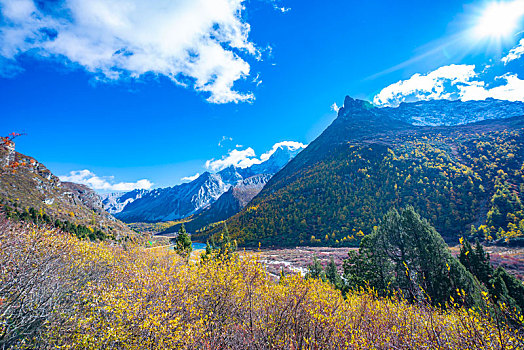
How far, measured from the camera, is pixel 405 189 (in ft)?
311

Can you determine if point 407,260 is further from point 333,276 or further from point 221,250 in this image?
point 221,250

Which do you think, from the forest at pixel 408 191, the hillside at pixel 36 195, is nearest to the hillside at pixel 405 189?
the forest at pixel 408 191

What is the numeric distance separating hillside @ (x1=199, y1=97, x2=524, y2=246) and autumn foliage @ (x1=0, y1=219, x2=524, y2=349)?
83253mm

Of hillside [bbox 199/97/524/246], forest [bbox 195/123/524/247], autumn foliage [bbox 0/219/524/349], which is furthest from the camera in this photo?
hillside [bbox 199/97/524/246]

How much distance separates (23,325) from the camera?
245 inches

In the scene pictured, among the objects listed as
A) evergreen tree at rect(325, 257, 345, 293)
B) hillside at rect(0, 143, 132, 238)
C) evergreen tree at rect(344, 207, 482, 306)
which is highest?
hillside at rect(0, 143, 132, 238)

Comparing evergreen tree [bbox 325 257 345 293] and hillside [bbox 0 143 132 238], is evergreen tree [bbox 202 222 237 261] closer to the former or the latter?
evergreen tree [bbox 325 257 345 293]

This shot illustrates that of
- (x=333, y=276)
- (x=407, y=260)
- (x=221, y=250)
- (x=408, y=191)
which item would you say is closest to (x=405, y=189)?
(x=408, y=191)

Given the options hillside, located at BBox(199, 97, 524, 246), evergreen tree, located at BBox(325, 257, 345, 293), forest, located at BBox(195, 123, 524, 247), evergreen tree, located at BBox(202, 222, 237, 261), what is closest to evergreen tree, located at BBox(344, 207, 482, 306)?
evergreen tree, located at BBox(325, 257, 345, 293)

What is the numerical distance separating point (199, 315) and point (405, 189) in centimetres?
11285

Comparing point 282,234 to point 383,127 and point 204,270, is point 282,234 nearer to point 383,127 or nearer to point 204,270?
point 204,270

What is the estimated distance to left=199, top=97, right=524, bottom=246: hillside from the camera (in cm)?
7369

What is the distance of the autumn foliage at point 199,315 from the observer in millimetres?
5754

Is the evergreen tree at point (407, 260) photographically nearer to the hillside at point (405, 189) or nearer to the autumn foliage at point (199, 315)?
the autumn foliage at point (199, 315)
